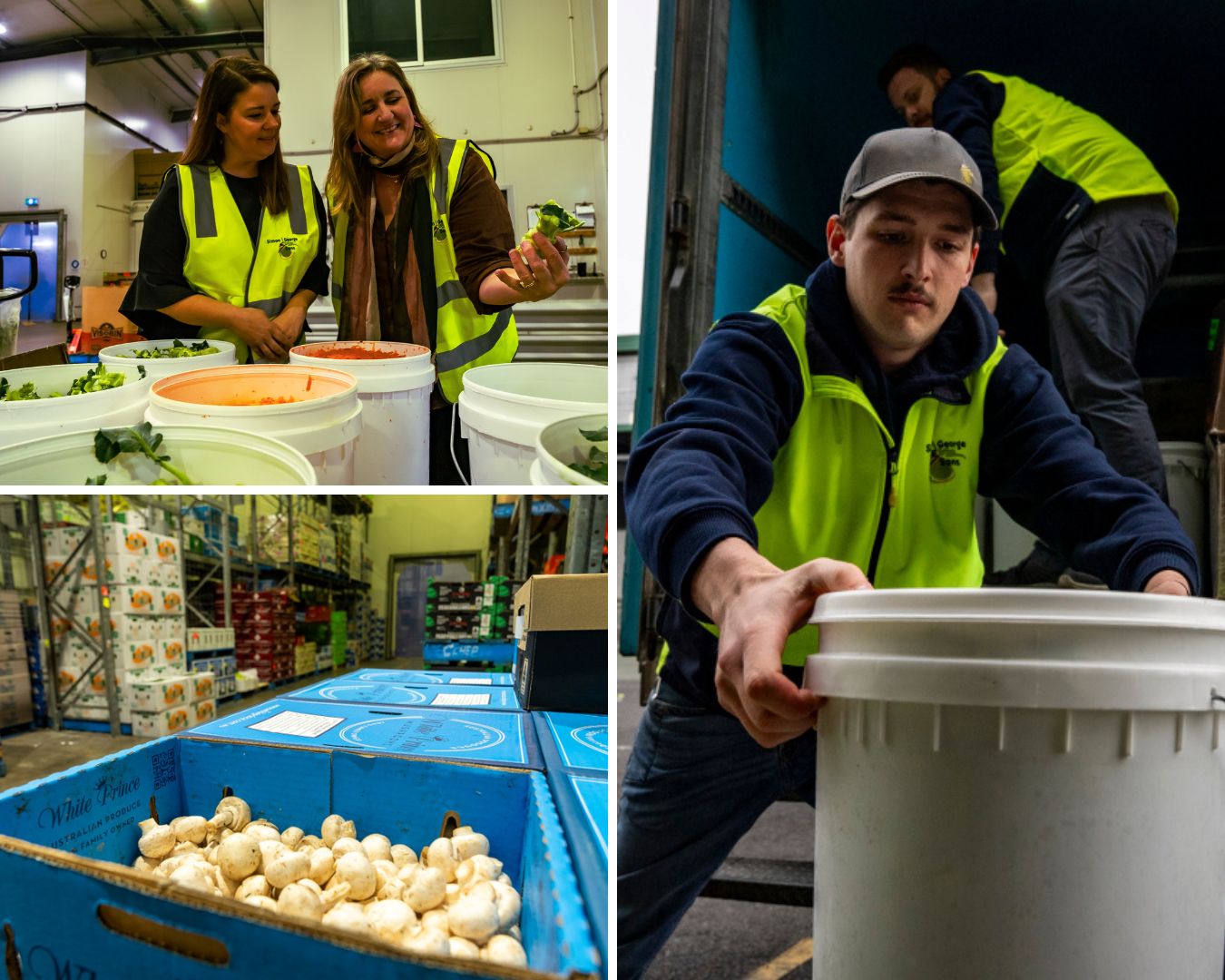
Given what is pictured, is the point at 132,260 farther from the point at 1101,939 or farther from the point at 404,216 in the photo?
the point at 1101,939

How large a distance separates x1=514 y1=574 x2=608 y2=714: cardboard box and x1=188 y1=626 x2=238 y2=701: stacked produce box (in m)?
4.15

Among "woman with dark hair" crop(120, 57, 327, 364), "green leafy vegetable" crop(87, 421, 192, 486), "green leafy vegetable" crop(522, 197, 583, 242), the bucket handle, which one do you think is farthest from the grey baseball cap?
"green leafy vegetable" crop(87, 421, 192, 486)

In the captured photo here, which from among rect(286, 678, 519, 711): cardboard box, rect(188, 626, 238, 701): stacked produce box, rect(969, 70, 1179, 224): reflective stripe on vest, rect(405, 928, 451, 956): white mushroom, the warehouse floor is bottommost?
the warehouse floor

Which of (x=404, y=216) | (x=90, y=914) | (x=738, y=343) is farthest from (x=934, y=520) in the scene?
(x=90, y=914)

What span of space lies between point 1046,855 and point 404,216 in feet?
3.47

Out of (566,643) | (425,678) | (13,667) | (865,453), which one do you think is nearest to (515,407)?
(865,453)

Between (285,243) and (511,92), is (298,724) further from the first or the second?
(511,92)

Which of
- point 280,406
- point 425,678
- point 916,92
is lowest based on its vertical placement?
point 425,678

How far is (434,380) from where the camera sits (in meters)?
1.21

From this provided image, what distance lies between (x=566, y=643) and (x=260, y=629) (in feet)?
16.8

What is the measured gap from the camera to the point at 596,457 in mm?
1110

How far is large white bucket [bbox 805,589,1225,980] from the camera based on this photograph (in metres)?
0.55

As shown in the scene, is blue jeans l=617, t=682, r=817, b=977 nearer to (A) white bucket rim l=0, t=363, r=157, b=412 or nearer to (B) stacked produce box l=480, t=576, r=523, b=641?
(A) white bucket rim l=0, t=363, r=157, b=412

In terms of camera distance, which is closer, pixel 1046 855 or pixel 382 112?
pixel 1046 855
